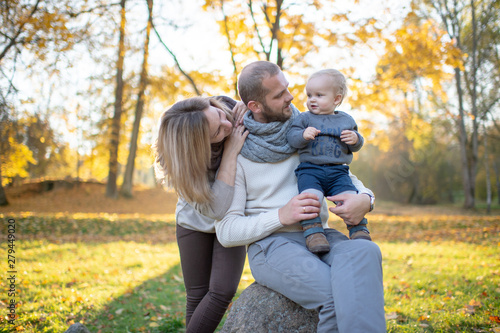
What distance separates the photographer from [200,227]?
8.63ft

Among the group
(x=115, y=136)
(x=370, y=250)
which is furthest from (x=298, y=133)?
(x=115, y=136)

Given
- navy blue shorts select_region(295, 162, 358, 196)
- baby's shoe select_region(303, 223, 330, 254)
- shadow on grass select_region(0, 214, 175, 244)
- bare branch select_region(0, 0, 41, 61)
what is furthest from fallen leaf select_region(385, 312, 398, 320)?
bare branch select_region(0, 0, 41, 61)

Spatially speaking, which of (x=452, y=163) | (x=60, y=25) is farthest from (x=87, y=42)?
(x=452, y=163)

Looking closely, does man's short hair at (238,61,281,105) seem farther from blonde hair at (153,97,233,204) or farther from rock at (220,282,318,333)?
rock at (220,282,318,333)

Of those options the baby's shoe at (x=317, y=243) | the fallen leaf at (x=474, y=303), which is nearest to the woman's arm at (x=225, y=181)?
the baby's shoe at (x=317, y=243)

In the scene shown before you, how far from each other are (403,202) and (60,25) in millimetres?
23476

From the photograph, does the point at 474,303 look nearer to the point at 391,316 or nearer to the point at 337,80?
the point at 391,316

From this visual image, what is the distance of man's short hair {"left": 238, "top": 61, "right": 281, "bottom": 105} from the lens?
2.40m

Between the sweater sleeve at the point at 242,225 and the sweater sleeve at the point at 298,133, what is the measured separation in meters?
0.46

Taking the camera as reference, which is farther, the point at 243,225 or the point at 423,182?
the point at 423,182

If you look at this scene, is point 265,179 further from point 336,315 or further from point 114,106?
point 114,106

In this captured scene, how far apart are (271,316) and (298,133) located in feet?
3.64

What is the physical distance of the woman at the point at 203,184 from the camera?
2.22m

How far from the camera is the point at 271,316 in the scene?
82.5 inches
